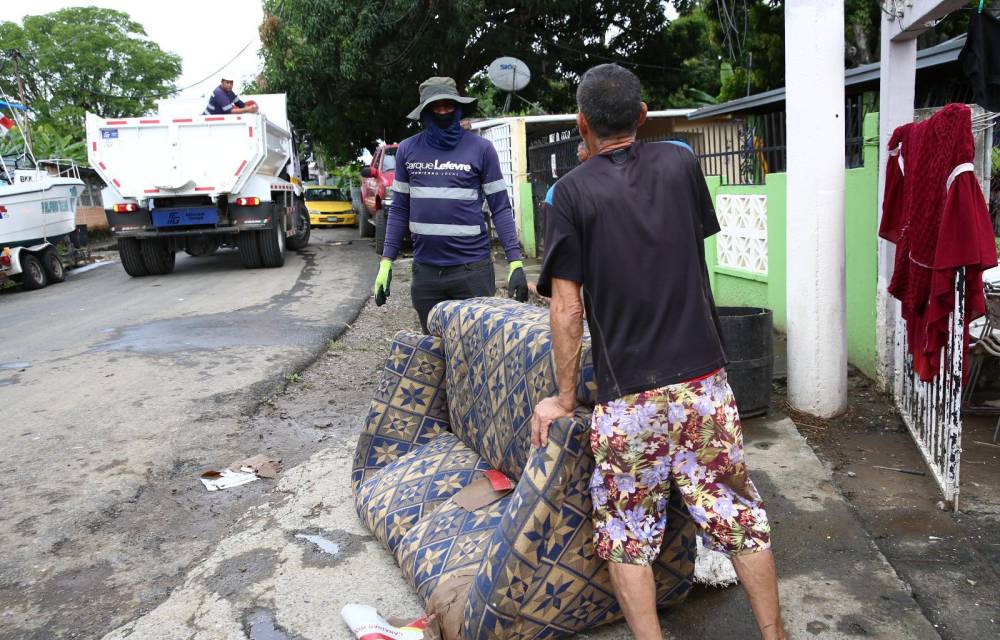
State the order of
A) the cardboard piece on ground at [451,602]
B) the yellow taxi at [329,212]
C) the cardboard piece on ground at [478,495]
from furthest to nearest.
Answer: the yellow taxi at [329,212] → the cardboard piece on ground at [478,495] → the cardboard piece on ground at [451,602]

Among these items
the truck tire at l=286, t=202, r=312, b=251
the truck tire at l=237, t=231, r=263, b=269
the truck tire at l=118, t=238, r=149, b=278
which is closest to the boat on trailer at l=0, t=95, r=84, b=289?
the truck tire at l=118, t=238, r=149, b=278

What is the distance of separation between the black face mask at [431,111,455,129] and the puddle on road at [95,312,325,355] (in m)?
3.71

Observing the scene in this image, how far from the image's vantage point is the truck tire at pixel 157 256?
13.3m

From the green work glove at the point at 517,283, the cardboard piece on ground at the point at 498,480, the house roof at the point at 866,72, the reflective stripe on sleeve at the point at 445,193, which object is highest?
the house roof at the point at 866,72

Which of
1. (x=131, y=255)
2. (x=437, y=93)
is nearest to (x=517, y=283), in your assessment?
(x=437, y=93)

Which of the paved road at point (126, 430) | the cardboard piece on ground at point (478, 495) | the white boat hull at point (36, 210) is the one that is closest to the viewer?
the cardboard piece on ground at point (478, 495)

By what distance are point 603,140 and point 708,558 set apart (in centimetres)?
158

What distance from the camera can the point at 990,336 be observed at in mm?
4398

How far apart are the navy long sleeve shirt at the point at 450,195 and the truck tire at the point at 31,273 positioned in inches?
423

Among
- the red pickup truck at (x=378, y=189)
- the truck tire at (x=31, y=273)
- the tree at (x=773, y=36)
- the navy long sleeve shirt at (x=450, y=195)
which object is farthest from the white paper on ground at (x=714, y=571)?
the truck tire at (x=31, y=273)

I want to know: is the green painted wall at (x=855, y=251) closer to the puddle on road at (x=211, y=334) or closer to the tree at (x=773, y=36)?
the puddle on road at (x=211, y=334)

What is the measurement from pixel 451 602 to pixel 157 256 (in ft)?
39.6

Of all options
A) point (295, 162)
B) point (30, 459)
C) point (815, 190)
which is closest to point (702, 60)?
point (295, 162)

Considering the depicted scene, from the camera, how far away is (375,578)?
10.6 ft
